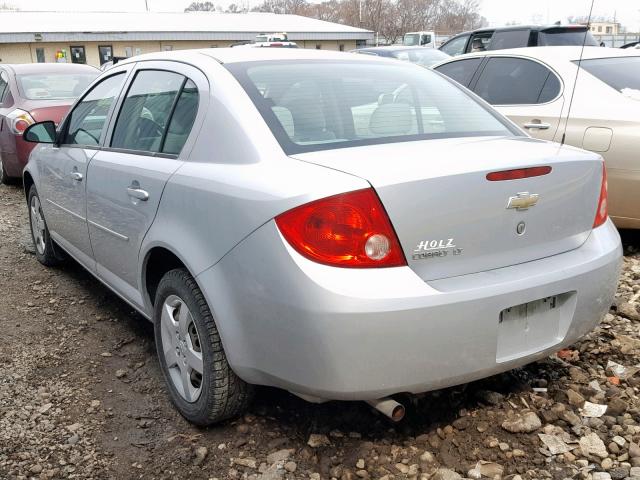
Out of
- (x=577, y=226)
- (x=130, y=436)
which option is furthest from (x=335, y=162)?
(x=130, y=436)

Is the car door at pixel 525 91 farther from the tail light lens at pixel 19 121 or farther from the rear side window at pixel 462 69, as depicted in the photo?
the tail light lens at pixel 19 121

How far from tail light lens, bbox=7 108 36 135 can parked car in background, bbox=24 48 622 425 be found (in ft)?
16.2

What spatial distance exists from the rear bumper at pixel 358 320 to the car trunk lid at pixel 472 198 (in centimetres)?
8

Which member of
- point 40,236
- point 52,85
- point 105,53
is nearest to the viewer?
point 40,236

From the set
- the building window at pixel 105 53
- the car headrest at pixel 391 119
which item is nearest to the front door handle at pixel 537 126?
the car headrest at pixel 391 119

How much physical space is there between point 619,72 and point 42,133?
4.31 metres

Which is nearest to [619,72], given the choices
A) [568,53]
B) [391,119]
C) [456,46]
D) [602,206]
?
[568,53]

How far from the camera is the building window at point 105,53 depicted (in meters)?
35.1

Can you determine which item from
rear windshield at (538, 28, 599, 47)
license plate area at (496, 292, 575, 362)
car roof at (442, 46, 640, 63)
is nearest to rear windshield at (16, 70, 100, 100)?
car roof at (442, 46, 640, 63)

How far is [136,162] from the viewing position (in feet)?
10.5

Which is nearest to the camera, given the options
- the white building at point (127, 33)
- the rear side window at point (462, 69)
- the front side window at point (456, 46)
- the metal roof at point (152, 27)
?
the rear side window at point (462, 69)

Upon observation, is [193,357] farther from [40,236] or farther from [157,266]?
[40,236]

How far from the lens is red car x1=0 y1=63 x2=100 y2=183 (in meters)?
7.71

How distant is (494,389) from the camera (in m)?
3.07
